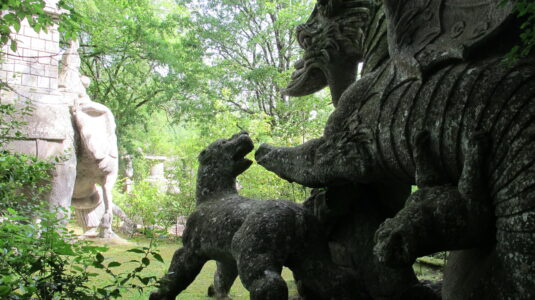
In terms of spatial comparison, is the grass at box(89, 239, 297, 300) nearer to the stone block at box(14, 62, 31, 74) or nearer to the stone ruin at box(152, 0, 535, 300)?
the stone ruin at box(152, 0, 535, 300)

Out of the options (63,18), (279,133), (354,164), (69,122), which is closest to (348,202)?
(354,164)

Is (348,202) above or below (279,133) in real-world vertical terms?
below

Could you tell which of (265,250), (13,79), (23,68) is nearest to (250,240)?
(265,250)

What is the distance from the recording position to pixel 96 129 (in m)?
8.61

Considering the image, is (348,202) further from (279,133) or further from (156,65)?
(156,65)

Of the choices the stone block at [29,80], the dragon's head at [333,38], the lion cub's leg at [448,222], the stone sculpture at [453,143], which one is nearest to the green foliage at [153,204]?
the stone block at [29,80]

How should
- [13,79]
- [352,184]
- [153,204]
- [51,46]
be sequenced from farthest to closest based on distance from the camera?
[153,204] → [51,46] → [13,79] → [352,184]

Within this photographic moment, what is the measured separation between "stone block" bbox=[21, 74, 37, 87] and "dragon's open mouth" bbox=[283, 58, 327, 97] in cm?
554

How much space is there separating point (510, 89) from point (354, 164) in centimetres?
85

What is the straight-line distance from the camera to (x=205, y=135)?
10859mm

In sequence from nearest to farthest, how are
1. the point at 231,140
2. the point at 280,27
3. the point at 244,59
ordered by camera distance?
the point at 231,140 → the point at 280,27 → the point at 244,59

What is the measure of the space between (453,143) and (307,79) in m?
1.84

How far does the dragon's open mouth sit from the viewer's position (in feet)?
11.6

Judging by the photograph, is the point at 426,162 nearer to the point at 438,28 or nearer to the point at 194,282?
the point at 438,28
